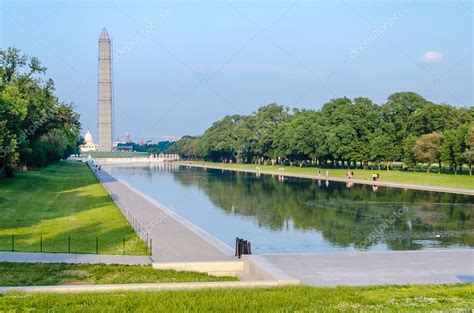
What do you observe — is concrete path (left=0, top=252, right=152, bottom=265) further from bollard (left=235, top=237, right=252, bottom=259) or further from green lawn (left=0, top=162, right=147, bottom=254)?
bollard (left=235, top=237, right=252, bottom=259)

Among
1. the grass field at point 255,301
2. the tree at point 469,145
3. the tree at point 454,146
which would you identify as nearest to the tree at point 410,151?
the tree at point 454,146

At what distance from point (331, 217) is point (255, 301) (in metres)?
20.2

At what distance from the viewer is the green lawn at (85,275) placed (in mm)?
13289

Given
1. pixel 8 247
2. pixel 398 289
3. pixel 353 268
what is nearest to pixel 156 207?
pixel 8 247

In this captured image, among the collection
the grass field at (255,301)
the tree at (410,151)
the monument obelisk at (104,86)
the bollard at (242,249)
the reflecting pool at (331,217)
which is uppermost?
the monument obelisk at (104,86)

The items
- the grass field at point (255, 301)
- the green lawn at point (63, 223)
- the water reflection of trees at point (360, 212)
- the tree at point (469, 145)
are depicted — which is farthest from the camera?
the tree at point (469, 145)

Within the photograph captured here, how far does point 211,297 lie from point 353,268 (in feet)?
20.2

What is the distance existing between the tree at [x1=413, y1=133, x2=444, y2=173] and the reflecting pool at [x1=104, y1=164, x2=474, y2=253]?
19426 mm

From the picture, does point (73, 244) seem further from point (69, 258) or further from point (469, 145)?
point (469, 145)

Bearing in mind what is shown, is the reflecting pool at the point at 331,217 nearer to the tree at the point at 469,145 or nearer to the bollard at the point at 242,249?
the bollard at the point at 242,249

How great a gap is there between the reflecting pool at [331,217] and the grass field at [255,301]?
31.1 feet

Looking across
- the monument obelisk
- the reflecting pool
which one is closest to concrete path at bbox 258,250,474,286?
the reflecting pool

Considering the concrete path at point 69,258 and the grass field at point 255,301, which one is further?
the concrete path at point 69,258

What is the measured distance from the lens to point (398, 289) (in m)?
11.2
